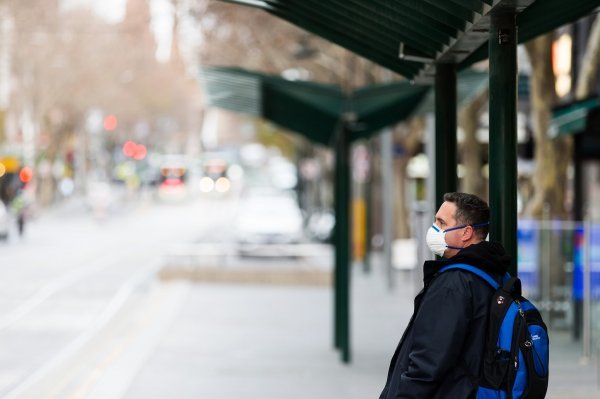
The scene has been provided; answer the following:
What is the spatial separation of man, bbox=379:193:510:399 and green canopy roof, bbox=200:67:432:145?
7.39 meters

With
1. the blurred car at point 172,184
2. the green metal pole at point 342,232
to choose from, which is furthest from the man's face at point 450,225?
the blurred car at point 172,184

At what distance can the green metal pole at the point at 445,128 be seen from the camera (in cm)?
812

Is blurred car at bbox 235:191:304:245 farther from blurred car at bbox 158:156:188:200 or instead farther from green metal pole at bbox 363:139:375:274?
blurred car at bbox 158:156:188:200

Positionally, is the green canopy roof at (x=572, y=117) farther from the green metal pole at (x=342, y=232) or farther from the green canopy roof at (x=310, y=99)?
the green metal pole at (x=342, y=232)

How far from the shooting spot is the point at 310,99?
13.7 m

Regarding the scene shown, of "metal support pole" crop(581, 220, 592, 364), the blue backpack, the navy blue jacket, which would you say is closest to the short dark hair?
the navy blue jacket

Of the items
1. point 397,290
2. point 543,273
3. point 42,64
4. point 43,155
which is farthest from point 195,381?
point 43,155

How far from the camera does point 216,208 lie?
86.5m

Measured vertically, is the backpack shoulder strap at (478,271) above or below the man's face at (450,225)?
below

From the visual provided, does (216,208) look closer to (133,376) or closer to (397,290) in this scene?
(397,290)

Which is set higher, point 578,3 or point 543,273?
point 578,3

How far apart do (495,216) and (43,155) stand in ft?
198

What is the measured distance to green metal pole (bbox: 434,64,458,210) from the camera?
8.12 meters

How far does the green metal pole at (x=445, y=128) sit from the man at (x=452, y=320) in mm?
2785
